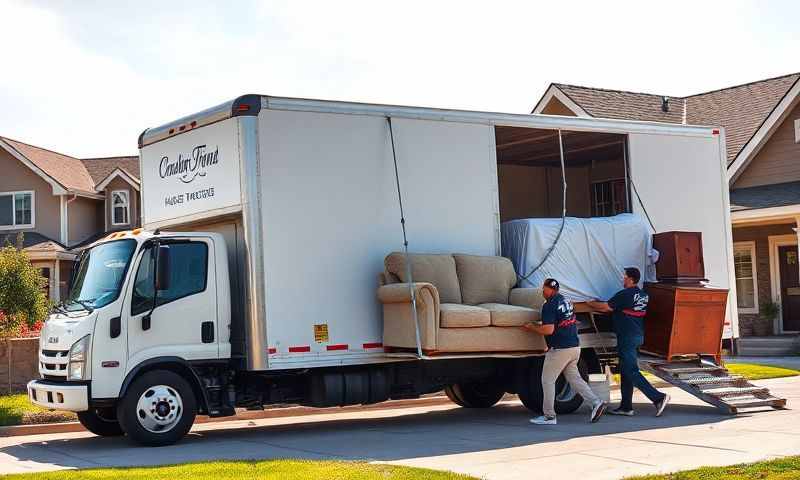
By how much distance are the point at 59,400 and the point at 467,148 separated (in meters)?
5.92

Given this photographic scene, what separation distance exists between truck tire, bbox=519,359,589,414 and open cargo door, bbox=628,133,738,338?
103 inches

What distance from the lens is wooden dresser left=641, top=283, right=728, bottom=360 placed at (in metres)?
14.4

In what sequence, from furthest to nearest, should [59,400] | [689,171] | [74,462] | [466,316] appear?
[689,171] < [466,316] < [59,400] < [74,462]

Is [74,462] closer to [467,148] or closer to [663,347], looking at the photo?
[467,148]

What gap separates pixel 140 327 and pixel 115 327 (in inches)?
11.3

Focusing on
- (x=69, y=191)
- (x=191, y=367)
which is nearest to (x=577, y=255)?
(x=191, y=367)

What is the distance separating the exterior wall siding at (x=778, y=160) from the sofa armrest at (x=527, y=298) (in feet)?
49.2

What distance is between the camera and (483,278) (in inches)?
535

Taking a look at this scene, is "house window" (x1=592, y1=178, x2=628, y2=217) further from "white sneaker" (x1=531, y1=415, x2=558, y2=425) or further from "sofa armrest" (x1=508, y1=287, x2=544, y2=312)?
"white sneaker" (x1=531, y1=415, x2=558, y2=425)

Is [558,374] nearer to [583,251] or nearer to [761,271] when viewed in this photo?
[583,251]

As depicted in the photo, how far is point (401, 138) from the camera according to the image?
13.5 metres

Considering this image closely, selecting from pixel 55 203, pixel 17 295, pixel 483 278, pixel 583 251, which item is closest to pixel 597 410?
pixel 483 278

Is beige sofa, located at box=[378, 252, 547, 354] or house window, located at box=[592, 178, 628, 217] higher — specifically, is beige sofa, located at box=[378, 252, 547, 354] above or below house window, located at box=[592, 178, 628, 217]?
below

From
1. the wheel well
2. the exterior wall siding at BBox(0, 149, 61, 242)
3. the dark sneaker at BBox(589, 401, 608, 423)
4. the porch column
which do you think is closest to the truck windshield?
the wheel well
